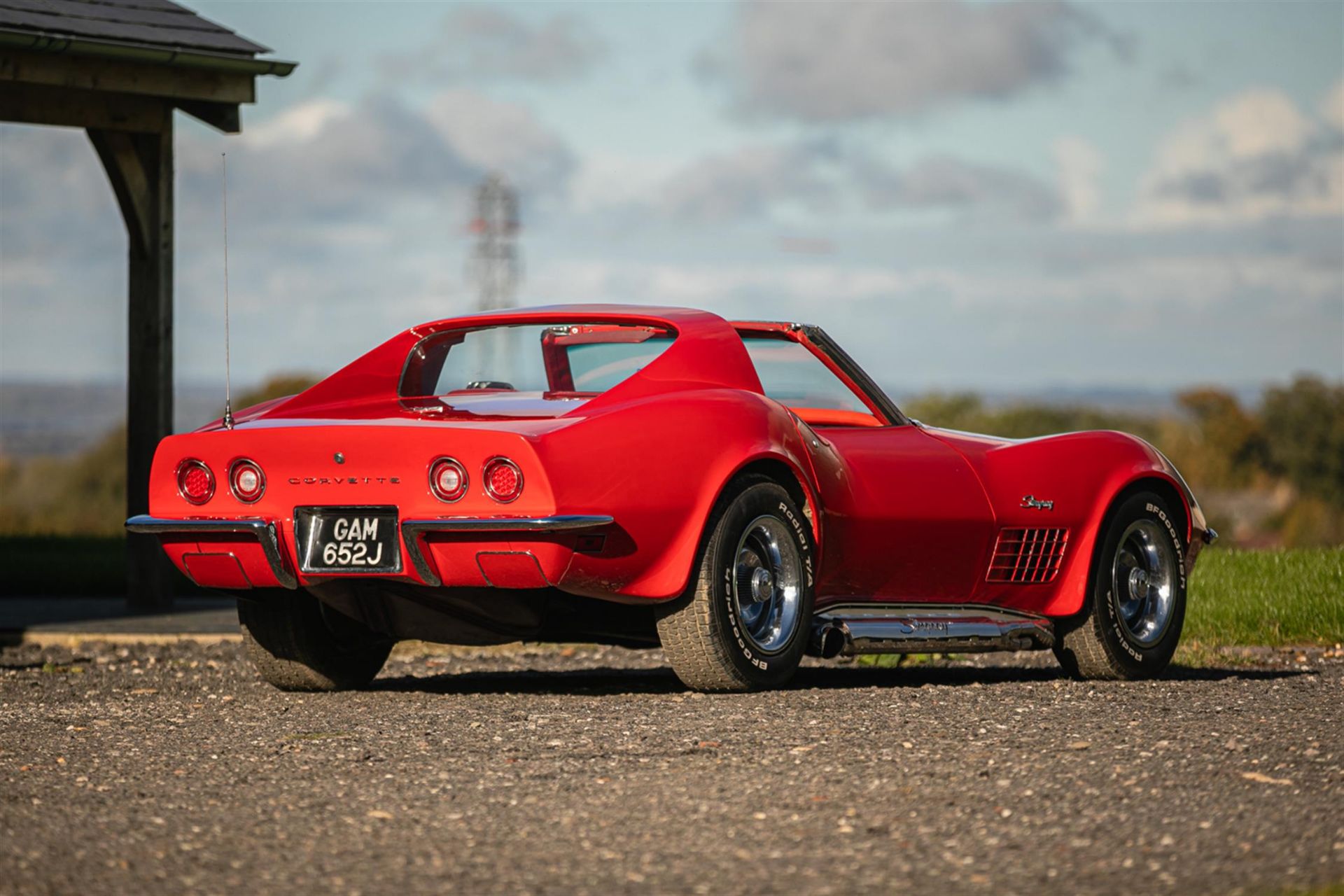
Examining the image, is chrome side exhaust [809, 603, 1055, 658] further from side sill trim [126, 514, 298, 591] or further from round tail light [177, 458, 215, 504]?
round tail light [177, 458, 215, 504]

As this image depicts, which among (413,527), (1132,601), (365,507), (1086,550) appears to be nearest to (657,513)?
(413,527)

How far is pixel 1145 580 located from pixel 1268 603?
2.36m

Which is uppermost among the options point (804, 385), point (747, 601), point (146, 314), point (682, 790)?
point (146, 314)

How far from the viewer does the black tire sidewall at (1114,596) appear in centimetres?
736

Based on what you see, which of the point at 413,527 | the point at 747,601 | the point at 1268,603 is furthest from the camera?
the point at 1268,603

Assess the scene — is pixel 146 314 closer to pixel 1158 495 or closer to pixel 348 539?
pixel 348 539

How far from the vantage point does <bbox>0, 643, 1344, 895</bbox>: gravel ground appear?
3791 millimetres

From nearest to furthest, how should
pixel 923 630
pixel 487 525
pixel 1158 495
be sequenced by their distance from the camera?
pixel 487 525
pixel 923 630
pixel 1158 495

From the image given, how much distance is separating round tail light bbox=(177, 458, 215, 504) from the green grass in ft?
17.5

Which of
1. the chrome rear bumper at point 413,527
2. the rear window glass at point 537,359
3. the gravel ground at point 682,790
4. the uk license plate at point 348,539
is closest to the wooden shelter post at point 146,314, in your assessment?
the gravel ground at point 682,790

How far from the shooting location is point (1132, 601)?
7625 mm

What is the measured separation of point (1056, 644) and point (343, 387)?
3.05 metres

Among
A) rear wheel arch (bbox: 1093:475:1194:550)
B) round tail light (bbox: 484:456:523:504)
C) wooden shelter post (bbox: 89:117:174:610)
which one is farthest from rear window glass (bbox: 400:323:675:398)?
wooden shelter post (bbox: 89:117:174:610)

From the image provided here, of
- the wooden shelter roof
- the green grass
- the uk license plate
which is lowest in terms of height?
the green grass
